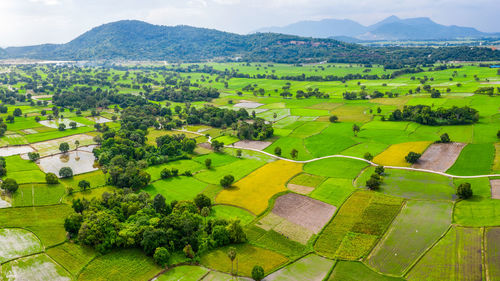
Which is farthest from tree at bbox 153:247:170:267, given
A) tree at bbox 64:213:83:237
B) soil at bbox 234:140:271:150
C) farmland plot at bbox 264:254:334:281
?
soil at bbox 234:140:271:150

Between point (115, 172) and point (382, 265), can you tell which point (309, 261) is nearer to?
point (382, 265)

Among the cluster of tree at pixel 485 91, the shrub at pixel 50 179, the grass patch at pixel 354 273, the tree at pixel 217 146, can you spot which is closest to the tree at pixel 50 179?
the shrub at pixel 50 179

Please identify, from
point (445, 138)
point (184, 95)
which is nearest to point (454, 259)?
point (445, 138)

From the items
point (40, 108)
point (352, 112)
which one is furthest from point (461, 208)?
point (40, 108)

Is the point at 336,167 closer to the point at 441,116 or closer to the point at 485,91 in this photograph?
the point at 441,116

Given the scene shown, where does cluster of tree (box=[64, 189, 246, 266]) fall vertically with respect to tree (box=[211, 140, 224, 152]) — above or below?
below

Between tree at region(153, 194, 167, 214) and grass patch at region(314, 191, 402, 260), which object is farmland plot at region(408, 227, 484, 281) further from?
tree at region(153, 194, 167, 214)

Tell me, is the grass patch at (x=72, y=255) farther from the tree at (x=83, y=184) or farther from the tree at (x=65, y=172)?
the tree at (x=65, y=172)
